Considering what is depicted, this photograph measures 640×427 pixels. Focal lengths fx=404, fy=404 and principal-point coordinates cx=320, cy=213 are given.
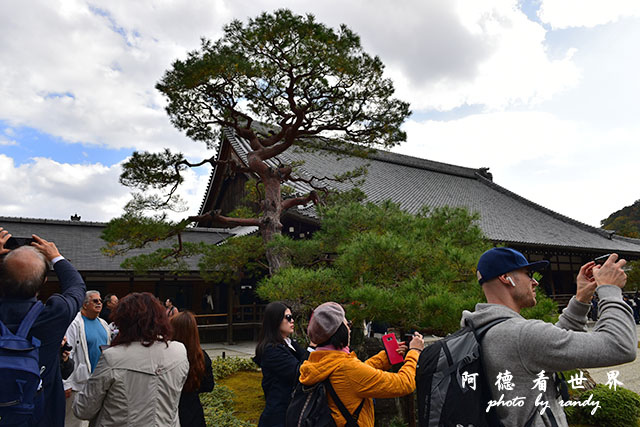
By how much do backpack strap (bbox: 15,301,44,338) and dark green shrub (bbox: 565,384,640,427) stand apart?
550 cm

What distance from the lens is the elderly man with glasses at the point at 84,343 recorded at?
12.0 feet

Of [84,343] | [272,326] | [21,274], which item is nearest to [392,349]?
[272,326]

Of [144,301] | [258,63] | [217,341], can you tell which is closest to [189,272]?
[217,341]

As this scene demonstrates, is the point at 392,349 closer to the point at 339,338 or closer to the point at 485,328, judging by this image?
the point at 339,338

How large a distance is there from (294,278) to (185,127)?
490cm

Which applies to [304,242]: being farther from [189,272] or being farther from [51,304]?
[189,272]

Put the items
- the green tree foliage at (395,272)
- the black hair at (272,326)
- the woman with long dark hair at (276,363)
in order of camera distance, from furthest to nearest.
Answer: the green tree foliage at (395,272)
the black hair at (272,326)
the woman with long dark hair at (276,363)

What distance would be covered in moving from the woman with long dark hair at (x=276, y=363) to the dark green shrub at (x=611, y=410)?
3882 millimetres

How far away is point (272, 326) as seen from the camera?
3.04 meters

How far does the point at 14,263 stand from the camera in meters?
1.94

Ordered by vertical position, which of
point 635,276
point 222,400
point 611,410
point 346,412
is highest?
point 346,412

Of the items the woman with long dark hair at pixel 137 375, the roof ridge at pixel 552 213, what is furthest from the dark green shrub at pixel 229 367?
the roof ridge at pixel 552 213

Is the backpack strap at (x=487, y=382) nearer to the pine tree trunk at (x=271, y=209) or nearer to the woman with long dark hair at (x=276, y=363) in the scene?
the woman with long dark hair at (x=276, y=363)

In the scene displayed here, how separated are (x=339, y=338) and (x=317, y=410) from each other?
0.37 metres
